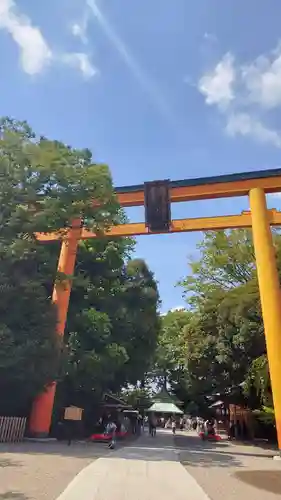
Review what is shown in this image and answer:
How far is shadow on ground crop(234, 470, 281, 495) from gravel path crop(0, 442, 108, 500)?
3.48 metres

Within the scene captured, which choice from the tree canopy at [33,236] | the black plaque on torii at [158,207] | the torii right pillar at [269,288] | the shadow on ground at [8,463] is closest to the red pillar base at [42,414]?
the tree canopy at [33,236]

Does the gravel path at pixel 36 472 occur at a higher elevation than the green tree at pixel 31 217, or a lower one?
lower

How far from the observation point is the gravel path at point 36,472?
6074 mm

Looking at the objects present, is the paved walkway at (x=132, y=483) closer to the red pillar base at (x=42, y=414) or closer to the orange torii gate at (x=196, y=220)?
the red pillar base at (x=42, y=414)

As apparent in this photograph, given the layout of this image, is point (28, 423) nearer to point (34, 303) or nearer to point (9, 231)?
point (34, 303)

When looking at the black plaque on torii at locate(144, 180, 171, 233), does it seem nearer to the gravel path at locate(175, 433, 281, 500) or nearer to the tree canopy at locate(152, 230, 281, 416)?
the tree canopy at locate(152, 230, 281, 416)

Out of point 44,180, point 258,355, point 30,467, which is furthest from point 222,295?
point 30,467

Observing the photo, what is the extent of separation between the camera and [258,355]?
60.3ft

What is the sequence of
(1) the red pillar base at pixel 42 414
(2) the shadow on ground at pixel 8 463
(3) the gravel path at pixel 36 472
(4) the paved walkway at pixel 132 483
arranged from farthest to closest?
(1) the red pillar base at pixel 42 414 → (2) the shadow on ground at pixel 8 463 → (4) the paved walkway at pixel 132 483 → (3) the gravel path at pixel 36 472

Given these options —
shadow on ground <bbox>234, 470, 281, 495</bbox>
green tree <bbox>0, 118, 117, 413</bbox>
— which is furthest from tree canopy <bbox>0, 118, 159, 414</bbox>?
shadow on ground <bbox>234, 470, 281, 495</bbox>

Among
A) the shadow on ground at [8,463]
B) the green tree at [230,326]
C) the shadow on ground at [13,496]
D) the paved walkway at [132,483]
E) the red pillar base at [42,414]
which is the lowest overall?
the shadow on ground at [13,496]

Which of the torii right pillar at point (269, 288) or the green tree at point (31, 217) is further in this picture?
the green tree at point (31, 217)

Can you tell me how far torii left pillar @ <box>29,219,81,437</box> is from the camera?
1656cm

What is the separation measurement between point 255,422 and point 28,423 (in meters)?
12.2
